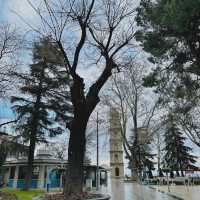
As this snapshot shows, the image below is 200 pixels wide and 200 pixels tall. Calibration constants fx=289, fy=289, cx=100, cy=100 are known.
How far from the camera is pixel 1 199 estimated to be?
50.4 ft

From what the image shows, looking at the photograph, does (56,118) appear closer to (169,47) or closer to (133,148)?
(133,148)

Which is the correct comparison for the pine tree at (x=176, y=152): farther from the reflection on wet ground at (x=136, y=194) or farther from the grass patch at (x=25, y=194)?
the grass patch at (x=25, y=194)

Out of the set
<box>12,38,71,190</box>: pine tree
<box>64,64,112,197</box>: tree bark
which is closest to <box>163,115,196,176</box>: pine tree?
<box>12,38,71,190</box>: pine tree

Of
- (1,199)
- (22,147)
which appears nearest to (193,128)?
(22,147)

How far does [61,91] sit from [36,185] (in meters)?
11.7

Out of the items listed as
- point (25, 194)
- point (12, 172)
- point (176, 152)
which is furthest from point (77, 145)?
point (176, 152)

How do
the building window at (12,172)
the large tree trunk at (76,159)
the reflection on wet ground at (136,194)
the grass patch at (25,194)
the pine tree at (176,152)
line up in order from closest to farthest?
the large tree trunk at (76,159), the reflection on wet ground at (136,194), the grass patch at (25,194), the building window at (12,172), the pine tree at (176,152)

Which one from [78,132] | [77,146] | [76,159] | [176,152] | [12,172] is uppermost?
[176,152]

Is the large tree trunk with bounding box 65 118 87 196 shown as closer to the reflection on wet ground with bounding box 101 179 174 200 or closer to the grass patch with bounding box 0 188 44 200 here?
the reflection on wet ground with bounding box 101 179 174 200

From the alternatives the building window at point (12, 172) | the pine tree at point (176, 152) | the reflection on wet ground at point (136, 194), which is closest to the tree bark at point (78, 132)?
the reflection on wet ground at point (136, 194)

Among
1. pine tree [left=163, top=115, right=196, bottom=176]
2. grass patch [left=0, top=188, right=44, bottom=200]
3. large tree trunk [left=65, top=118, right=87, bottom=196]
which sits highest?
pine tree [left=163, top=115, right=196, bottom=176]

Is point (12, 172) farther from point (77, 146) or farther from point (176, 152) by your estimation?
point (176, 152)

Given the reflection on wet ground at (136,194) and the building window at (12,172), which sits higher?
the building window at (12,172)

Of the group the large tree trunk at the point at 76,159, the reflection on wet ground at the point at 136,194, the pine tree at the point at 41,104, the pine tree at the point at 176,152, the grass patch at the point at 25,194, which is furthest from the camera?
the pine tree at the point at 176,152
